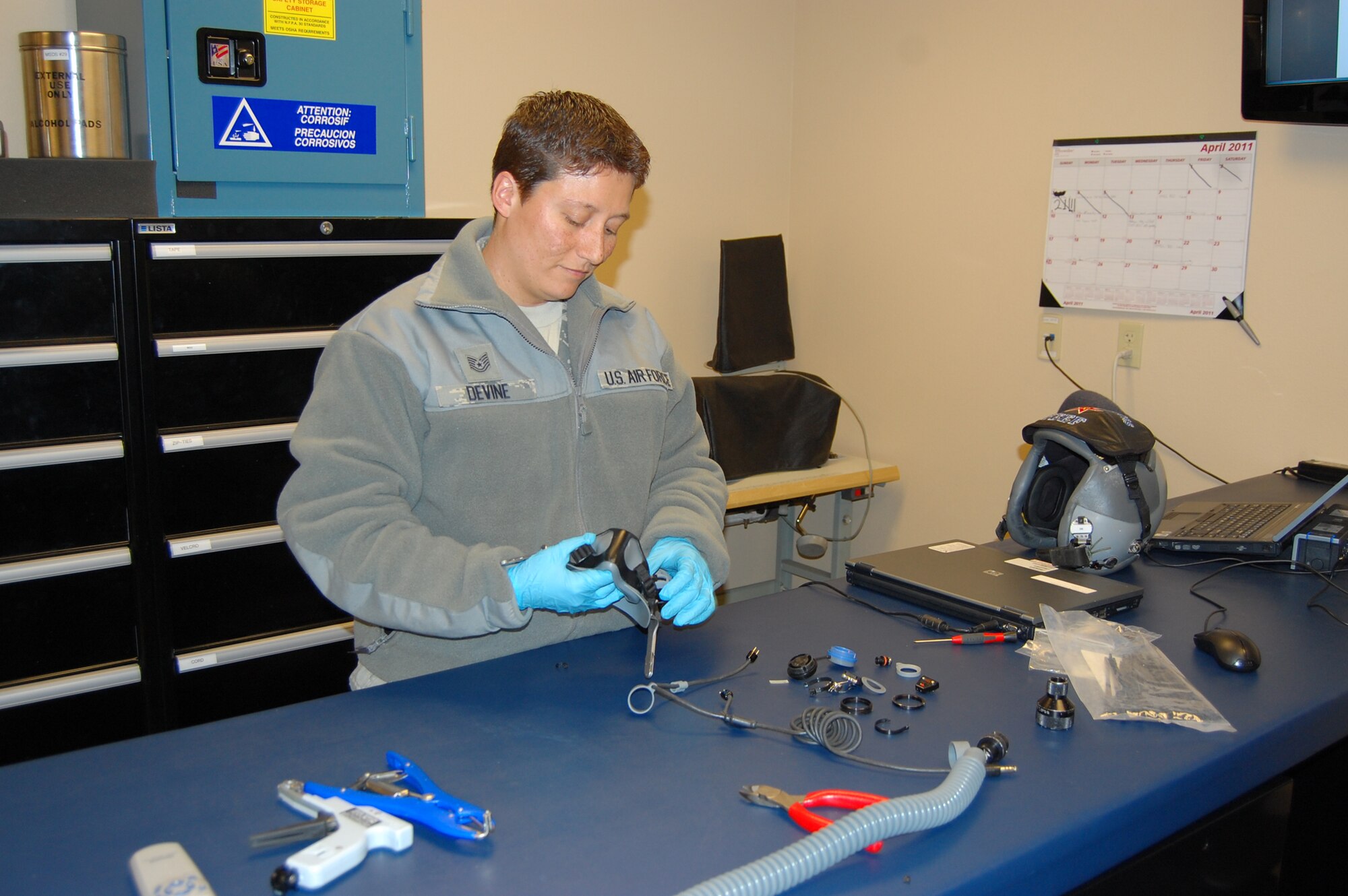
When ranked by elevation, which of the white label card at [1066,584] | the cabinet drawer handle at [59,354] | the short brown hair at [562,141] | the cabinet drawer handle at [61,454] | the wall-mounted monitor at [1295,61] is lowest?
the white label card at [1066,584]

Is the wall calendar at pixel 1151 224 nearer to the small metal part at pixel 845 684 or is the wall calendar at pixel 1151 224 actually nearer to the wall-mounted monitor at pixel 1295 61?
the wall-mounted monitor at pixel 1295 61

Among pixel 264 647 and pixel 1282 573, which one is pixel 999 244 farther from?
pixel 264 647

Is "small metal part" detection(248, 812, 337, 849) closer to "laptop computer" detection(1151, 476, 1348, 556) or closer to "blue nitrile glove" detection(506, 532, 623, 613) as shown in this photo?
"blue nitrile glove" detection(506, 532, 623, 613)

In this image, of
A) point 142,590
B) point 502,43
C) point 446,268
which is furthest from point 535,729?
point 502,43

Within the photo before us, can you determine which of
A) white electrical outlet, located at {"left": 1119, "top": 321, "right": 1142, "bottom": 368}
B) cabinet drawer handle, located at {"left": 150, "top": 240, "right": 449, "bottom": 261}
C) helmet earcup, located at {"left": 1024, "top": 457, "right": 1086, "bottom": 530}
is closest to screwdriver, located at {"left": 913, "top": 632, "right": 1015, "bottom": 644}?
helmet earcup, located at {"left": 1024, "top": 457, "right": 1086, "bottom": 530}

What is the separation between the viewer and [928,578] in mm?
1591

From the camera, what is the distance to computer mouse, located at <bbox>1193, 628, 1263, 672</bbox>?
53.1 inches

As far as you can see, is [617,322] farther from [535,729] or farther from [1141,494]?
[1141,494]

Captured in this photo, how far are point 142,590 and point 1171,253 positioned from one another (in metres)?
2.51

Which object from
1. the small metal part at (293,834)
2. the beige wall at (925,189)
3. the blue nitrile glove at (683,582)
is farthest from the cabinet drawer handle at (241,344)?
the small metal part at (293,834)

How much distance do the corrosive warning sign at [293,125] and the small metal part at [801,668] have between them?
1.59m

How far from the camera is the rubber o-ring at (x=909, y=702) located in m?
1.21

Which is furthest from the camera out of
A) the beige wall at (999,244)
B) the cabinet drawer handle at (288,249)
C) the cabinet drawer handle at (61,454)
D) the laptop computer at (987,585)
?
the beige wall at (999,244)

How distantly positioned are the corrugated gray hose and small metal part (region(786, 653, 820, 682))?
0.27 m
